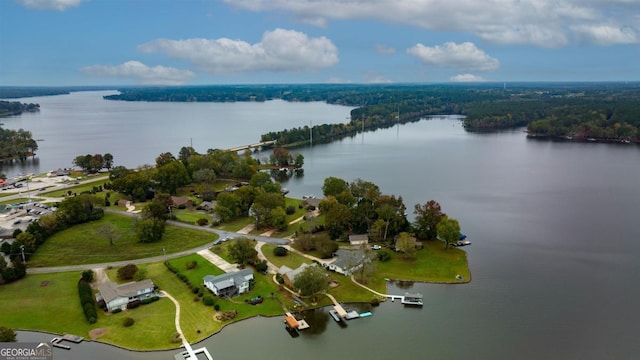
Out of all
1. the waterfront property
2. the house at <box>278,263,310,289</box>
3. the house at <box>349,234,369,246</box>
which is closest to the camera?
the waterfront property

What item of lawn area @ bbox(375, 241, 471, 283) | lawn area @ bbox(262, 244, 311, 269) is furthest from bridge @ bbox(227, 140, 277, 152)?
lawn area @ bbox(375, 241, 471, 283)

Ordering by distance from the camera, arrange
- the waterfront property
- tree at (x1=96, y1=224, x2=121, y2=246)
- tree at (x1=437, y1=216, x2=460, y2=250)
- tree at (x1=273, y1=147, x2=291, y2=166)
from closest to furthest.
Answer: the waterfront property → tree at (x1=437, y1=216, x2=460, y2=250) → tree at (x1=96, y1=224, x2=121, y2=246) → tree at (x1=273, y1=147, x2=291, y2=166)

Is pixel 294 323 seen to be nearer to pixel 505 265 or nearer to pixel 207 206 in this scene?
pixel 505 265

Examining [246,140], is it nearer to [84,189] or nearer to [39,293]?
[84,189]

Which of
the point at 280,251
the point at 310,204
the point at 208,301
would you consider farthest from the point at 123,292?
the point at 310,204

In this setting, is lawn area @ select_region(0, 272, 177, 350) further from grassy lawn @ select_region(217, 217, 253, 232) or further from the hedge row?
grassy lawn @ select_region(217, 217, 253, 232)

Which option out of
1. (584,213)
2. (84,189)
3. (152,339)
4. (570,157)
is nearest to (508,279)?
(584,213)

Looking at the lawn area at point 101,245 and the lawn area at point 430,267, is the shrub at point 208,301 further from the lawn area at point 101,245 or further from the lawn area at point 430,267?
the lawn area at point 430,267

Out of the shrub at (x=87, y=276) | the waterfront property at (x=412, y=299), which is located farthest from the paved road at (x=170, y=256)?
the waterfront property at (x=412, y=299)
